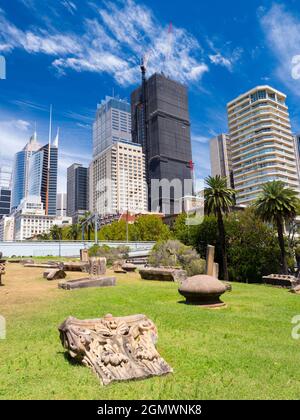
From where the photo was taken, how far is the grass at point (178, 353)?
5.23 m

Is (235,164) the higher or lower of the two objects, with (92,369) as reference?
higher

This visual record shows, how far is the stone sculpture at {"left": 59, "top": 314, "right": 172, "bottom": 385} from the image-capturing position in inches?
227

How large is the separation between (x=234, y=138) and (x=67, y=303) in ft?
425

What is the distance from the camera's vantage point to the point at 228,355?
705 centimetres

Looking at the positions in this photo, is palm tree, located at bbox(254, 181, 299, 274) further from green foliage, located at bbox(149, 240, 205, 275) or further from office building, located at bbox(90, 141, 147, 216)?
office building, located at bbox(90, 141, 147, 216)

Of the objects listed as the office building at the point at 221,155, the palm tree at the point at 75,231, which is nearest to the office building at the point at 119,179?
the office building at the point at 221,155

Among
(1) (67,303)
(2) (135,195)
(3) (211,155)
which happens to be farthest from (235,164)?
(1) (67,303)

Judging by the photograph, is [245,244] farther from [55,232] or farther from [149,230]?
[55,232]

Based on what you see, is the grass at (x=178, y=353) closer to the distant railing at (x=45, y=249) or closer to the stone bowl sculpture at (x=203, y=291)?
the stone bowl sculpture at (x=203, y=291)

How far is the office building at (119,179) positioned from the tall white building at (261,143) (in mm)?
69515

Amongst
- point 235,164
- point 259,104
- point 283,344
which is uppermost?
point 259,104

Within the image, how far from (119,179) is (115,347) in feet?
579

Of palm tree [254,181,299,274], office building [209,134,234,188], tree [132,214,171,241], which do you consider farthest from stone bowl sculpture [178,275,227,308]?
office building [209,134,234,188]
